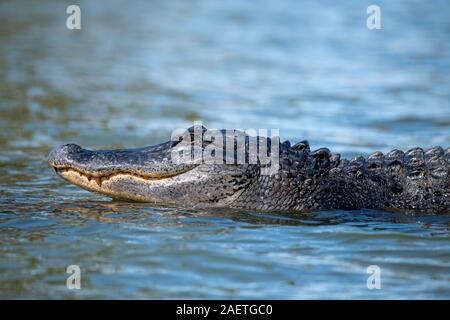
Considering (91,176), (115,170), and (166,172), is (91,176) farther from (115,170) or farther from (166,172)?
(166,172)

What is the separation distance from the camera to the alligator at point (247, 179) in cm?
824

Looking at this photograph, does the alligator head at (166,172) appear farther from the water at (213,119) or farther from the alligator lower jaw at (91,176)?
the water at (213,119)

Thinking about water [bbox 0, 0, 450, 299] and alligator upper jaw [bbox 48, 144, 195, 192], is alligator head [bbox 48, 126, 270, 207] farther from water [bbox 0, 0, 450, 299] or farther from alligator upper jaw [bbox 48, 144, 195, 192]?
water [bbox 0, 0, 450, 299]

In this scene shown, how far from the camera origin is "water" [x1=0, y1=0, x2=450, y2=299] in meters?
6.65

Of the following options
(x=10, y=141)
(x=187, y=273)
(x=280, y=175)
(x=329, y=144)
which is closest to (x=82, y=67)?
(x=10, y=141)

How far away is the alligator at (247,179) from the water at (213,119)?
0.19 meters

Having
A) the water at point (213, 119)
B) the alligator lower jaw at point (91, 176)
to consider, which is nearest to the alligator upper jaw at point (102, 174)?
the alligator lower jaw at point (91, 176)

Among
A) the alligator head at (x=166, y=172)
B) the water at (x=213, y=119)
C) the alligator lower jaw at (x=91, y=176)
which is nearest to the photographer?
the water at (x=213, y=119)

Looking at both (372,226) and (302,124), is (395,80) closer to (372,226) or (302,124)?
(302,124)

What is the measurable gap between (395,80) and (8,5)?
12.9 m

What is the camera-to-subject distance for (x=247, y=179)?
8266 mm

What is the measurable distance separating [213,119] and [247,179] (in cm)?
568

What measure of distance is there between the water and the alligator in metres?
0.19

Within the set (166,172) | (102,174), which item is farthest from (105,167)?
(166,172)
